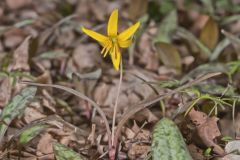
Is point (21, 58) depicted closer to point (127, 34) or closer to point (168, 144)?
point (127, 34)

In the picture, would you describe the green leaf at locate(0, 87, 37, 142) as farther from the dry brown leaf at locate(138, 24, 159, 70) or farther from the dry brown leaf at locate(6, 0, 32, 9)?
the dry brown leaf at locate(6, 0, 32, 9)

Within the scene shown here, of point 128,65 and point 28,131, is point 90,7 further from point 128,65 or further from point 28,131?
point 28,131

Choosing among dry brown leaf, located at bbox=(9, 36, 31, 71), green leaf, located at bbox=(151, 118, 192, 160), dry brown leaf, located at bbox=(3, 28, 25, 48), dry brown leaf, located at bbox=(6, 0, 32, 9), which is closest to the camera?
green leaf, located at bbox=(151, 118, 192, 160)

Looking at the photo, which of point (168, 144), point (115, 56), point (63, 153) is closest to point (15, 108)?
point (63, 153)

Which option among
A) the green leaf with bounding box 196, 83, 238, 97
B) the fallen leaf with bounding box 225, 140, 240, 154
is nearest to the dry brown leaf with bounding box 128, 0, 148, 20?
the green leaf with bounding box 196, 83, 238, 97

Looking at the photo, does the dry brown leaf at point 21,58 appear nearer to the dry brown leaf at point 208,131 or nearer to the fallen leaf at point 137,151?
the fallen leaf at point 137,151

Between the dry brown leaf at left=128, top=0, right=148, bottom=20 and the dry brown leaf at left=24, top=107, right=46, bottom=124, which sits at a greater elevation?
the dry brown leaf at left=128, top=0, right=148, bottom=20
